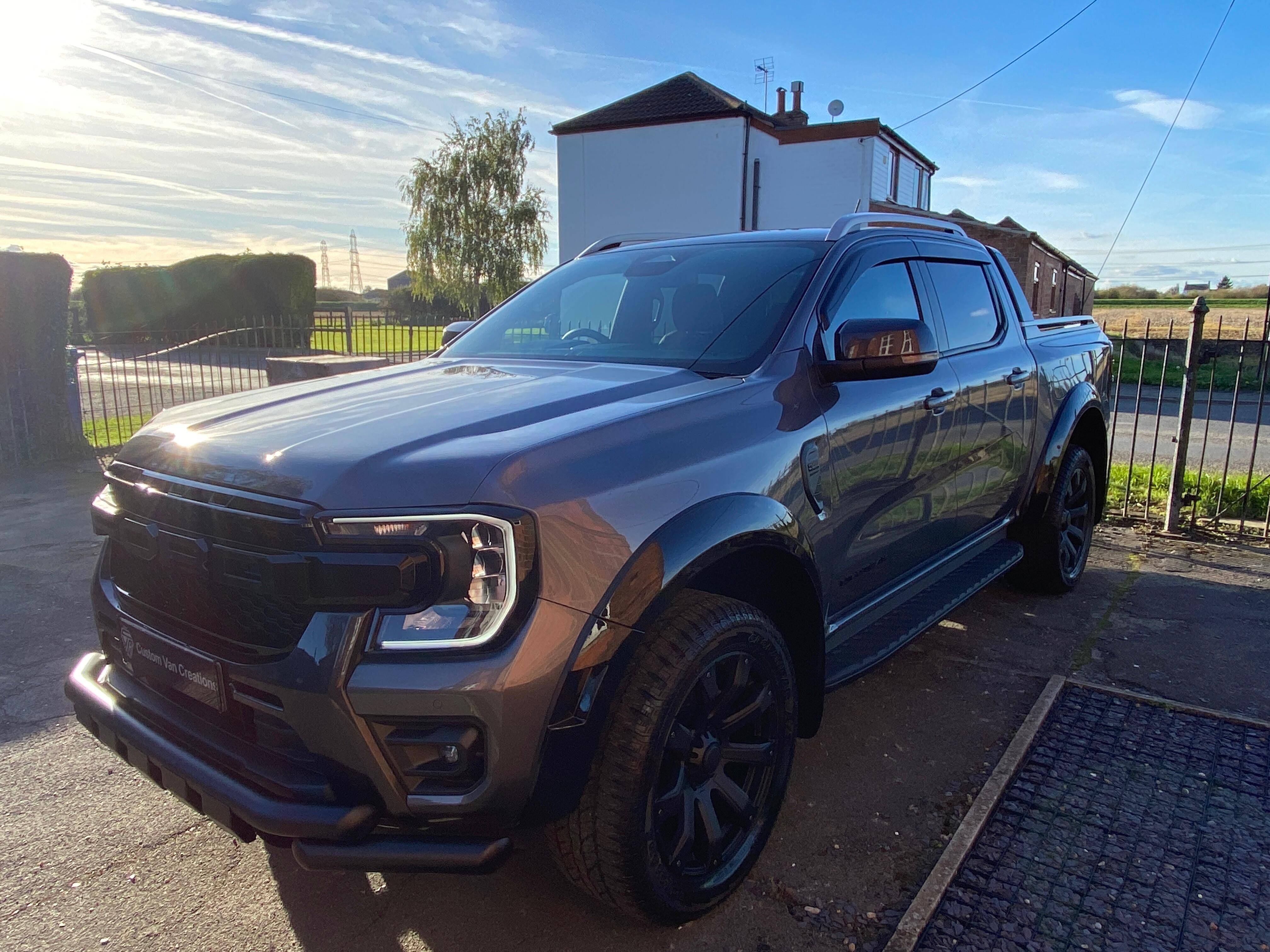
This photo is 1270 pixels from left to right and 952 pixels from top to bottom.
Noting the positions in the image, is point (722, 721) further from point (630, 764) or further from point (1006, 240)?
point (1006, 240)

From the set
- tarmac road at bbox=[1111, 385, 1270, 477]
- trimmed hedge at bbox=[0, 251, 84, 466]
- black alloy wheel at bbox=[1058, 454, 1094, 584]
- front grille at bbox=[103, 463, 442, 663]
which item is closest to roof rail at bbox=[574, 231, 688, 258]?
front grille at bbox=[103, 463, 442, 663]

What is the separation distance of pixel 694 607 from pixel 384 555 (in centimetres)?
80

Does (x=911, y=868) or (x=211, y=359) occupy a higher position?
(x=211, y=359)

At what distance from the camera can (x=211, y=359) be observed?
9.75 m

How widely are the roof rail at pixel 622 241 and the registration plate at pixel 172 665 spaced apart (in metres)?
2.53

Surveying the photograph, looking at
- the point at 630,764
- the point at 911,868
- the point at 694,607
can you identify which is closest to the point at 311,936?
the point at 630,764

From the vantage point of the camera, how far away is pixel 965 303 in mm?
4004

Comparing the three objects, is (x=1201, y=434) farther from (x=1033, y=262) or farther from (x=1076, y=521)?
(x=1033, y=262)

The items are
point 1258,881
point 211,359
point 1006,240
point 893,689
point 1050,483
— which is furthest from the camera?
point 1006,240

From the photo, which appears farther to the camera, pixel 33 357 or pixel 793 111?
pixel 793 111

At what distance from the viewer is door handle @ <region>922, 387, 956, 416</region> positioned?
3303 millimetres

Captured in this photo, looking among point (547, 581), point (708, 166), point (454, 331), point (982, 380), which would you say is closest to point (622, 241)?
point (454, 331)

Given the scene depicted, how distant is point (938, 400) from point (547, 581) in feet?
7.02

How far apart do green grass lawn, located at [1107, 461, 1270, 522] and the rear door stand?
120 inches
